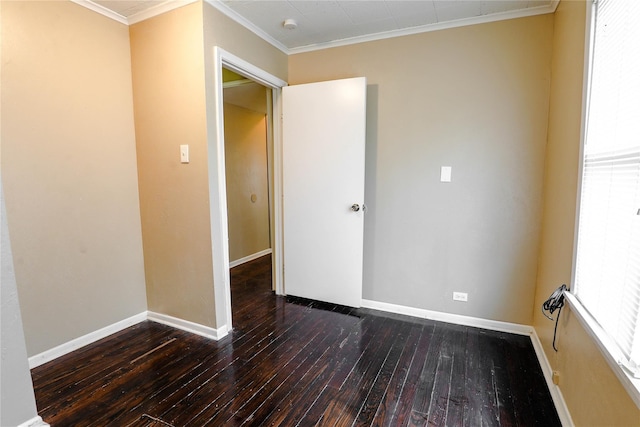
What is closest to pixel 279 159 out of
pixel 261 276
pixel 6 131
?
pixel 261 276

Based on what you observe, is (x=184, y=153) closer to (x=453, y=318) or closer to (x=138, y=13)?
(x=138, y=13)

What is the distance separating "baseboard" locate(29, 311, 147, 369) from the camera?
2006mm

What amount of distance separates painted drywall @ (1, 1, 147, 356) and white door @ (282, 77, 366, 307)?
4.32 feet

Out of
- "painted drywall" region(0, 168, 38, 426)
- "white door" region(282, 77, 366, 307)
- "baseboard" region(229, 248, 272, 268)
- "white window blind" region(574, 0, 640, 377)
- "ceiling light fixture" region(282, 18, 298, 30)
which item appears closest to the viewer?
"painted drywall" region(0, 168, 38, 426)

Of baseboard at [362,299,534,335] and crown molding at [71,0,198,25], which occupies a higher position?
crown molding at [71,0,198,25]

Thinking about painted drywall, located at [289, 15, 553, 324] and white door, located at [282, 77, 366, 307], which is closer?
painted drywall, located at [289, 15, 553, 324]

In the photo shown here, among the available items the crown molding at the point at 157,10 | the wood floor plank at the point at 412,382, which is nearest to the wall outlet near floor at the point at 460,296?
the wood floor plank at the point at 412,382

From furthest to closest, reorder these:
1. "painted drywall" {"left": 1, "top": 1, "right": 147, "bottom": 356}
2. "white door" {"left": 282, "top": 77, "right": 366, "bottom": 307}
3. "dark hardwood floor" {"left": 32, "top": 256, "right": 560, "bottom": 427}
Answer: "white door" {"left": 282, "top": 77, "right": 366, "bottom": 307}, "painted drywall" {"left": 1, "top": 1, "right": 147, "bottom": 356}, "dark hardwood floor" {"left": 32, "top": 256, "right": 560, "bottom": 427}

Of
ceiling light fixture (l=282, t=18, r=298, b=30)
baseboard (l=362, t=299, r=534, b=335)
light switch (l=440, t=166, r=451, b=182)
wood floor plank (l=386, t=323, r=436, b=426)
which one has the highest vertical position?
ceiling light fixture (l=282, t=18, r=298, b=30)

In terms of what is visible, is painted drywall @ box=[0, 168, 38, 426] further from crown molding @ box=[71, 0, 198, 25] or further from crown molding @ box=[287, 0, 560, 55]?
crown molding @ box=[287, 0, 560, 55]

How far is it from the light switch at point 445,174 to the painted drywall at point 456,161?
0.12 feet

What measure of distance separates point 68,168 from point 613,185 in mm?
2980

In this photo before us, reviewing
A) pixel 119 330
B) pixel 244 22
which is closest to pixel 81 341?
pixel 119 330

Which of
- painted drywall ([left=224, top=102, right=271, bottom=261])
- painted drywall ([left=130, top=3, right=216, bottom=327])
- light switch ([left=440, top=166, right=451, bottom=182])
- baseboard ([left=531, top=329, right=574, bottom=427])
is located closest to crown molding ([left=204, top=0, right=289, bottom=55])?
painted drywall ([left=130, top=3, right=216, bottom=327])
